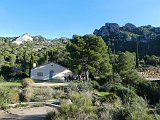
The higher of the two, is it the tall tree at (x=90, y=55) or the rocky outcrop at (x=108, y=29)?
the rocky outcrop at (x=108, y=29)

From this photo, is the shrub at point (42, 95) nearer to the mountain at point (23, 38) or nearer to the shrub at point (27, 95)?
the shrub at point (27, 95)

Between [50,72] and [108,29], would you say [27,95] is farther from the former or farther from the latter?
[108,29]

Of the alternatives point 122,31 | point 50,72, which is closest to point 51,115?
point 50,72

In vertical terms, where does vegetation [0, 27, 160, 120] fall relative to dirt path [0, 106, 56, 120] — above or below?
above

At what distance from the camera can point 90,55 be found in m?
46.1

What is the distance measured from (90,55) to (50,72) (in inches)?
465

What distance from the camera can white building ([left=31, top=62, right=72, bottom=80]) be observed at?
55.1 metres

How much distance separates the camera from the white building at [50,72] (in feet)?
181

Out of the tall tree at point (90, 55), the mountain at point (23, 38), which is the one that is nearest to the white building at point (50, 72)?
the tall tree at point (90, 55)

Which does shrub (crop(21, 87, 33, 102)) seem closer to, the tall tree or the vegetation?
the vegetation

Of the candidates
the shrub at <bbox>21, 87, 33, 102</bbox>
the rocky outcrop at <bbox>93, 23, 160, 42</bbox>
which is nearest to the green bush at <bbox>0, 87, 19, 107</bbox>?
the shrub at <bbox>21, 87, 33, 102</bbox>

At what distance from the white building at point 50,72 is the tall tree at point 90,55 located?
24.6ft

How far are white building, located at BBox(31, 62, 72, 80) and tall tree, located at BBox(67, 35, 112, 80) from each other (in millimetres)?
7493

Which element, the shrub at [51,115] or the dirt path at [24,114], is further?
the dirt path at [24,114]
